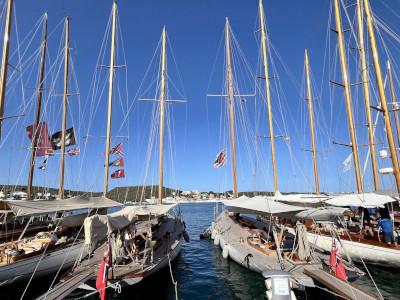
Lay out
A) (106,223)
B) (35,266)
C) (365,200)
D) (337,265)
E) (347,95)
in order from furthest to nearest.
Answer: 1. (347,95)
2. (365,200)
3. (35,266)
4. (106,223)
5. (337,265)

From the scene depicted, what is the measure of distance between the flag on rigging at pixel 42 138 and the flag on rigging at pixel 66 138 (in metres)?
1.54

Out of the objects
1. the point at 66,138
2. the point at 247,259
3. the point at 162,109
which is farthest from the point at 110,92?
the point at 247,259

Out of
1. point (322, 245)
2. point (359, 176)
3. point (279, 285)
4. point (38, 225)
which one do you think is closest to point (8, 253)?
point (38, 225)

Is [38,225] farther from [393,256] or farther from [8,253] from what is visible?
[393,256]

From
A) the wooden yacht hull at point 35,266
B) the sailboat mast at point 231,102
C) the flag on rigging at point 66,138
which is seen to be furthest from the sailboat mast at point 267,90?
the flag on rigging at point 66,138

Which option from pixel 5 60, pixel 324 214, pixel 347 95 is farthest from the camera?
pixel 347 95

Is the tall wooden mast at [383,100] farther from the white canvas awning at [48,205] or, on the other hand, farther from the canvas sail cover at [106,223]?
the white canvas awning at [48,205]

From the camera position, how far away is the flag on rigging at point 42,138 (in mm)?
28609

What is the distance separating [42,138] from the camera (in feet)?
95.2

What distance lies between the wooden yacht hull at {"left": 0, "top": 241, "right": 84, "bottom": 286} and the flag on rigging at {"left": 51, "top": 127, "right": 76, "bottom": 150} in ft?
51.1

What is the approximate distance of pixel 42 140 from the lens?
29.1 metres

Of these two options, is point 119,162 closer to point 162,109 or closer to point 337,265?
point 162,109

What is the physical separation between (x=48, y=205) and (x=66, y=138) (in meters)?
18.4

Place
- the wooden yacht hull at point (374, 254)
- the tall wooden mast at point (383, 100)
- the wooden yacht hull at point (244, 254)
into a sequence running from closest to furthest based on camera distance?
the wooden yacht hull at point (244, 254), the tall wooden mast at point (383, 100), the wooden yacht hull at point (374, 254)
